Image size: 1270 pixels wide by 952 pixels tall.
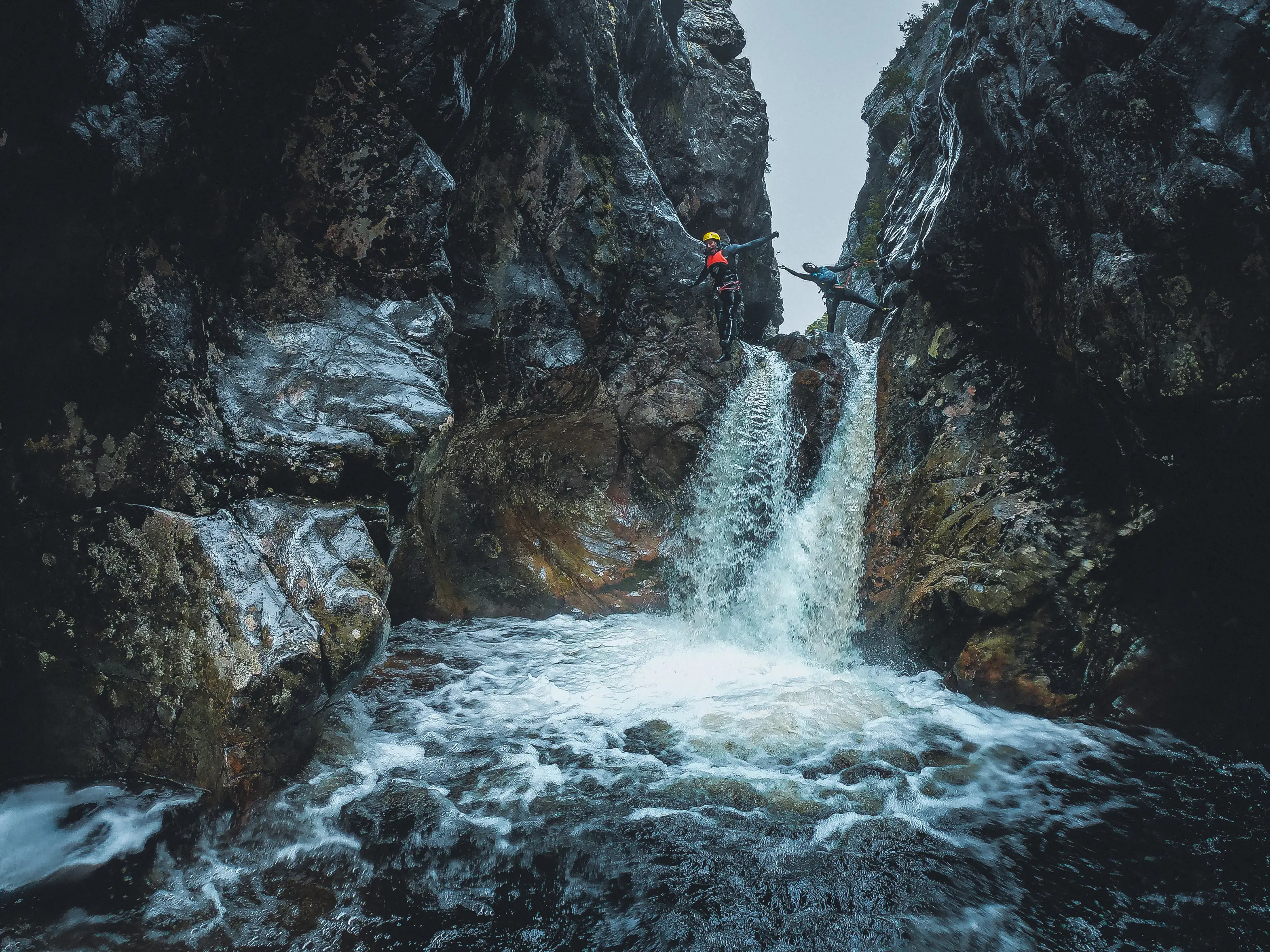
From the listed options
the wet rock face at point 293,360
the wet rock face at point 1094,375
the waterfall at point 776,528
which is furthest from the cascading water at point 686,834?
the waterfall at point 776,528

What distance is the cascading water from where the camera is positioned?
347 centimetres

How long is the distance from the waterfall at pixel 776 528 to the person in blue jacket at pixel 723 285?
2.54 feet

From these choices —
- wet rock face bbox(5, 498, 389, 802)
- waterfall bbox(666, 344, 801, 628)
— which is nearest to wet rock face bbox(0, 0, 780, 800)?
wet rock face bbox(5, 498, 389, 802)

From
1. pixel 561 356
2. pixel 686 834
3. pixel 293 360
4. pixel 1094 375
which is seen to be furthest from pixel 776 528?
pixel 293 360

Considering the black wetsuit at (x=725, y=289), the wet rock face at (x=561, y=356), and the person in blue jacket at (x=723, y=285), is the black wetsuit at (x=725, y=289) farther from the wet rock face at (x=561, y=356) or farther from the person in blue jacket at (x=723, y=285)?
the wet rock face at (x=561, y=356)

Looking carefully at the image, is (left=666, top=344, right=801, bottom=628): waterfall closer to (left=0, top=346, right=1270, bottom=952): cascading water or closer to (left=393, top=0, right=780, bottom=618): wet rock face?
(left=393, top=0, right=780, bottom=618): wet rock face

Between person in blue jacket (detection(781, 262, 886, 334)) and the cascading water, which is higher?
person in blue jacket (detection(781, 262, 886, 334))

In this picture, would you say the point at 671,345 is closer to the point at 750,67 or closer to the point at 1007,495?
the point at 1007,495

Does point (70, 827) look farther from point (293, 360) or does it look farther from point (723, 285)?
point (723, 285)

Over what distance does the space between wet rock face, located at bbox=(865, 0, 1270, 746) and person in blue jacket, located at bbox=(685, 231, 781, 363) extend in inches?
141

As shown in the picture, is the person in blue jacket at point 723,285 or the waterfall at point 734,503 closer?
the waterfall at point 734,503

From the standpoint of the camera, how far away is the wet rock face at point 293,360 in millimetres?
4246

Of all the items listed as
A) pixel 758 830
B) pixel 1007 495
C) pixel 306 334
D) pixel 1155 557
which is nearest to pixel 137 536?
pixel 306 334

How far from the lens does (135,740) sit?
171 inches
